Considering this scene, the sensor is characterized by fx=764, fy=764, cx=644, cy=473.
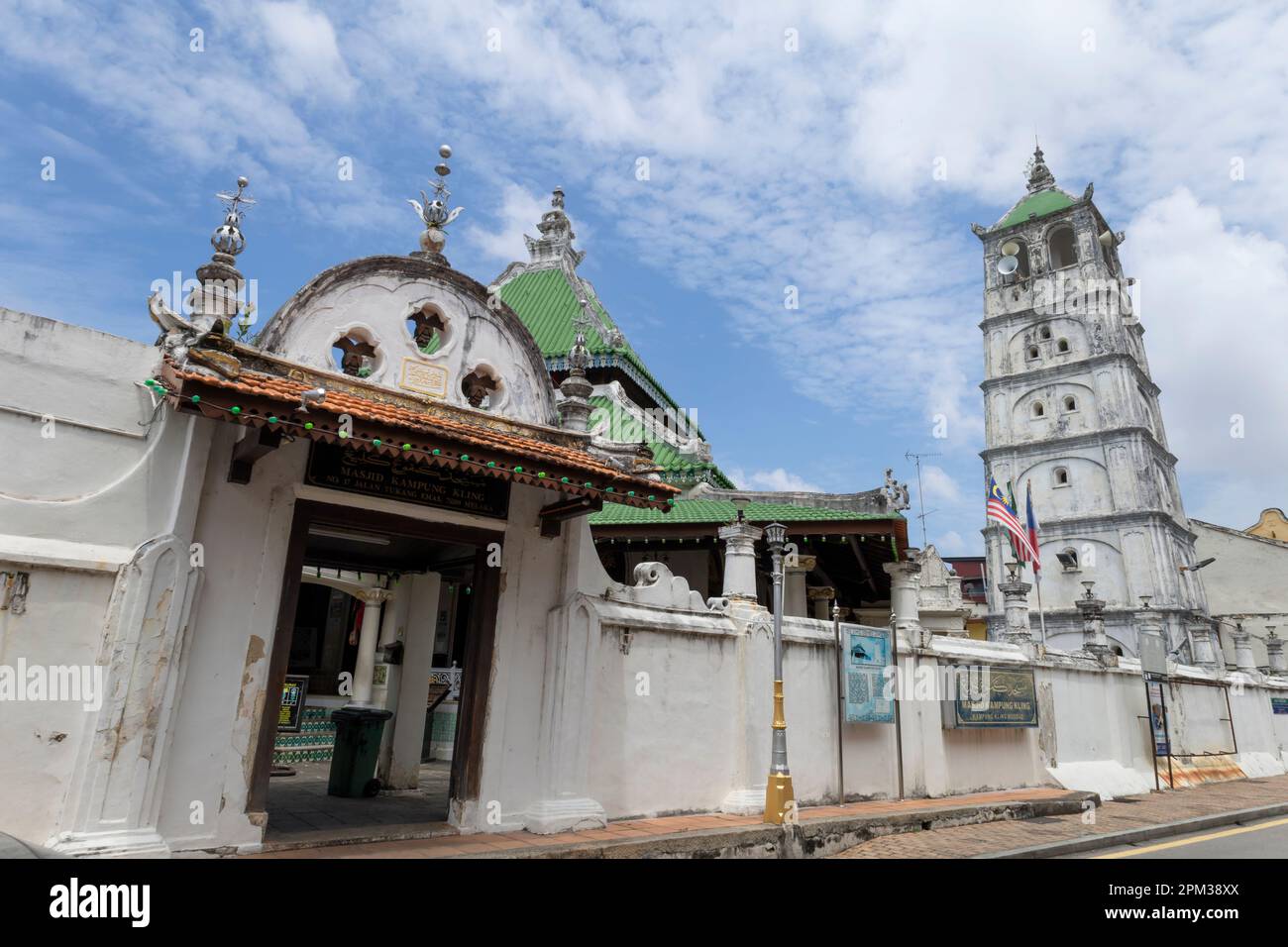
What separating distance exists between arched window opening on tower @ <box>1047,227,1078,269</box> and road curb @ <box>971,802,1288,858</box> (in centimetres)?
3912

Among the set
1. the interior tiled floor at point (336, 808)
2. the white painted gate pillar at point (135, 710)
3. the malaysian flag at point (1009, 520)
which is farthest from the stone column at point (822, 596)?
the white painted gate pillar at point (135, 710)

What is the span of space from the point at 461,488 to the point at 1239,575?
46.8 meters

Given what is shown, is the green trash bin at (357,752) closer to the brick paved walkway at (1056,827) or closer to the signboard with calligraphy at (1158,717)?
the brick paved walkway at (1056,827)

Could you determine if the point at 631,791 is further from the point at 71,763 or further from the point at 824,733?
the point at 71,763

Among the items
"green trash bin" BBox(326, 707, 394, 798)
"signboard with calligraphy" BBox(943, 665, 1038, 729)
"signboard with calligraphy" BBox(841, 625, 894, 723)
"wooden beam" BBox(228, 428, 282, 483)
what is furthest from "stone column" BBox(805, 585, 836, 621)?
"wooden beam" BBox(228, 428, 282, 483)

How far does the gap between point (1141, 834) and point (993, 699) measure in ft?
9.31

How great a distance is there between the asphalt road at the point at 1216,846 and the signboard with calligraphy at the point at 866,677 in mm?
2926

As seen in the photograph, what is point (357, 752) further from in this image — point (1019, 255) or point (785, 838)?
point (1019, 255)

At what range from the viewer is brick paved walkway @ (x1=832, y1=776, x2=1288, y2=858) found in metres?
8.91

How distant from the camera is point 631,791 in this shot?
860 centimetres

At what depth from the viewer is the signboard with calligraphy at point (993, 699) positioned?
40.8 feet

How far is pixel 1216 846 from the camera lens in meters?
10.2

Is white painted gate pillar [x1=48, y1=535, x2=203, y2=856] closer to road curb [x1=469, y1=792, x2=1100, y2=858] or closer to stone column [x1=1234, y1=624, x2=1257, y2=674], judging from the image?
road curb [x1=469, y1=792, x2=1100, y2=858]

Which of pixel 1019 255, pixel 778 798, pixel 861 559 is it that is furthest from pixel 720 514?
pixel 1019 255
